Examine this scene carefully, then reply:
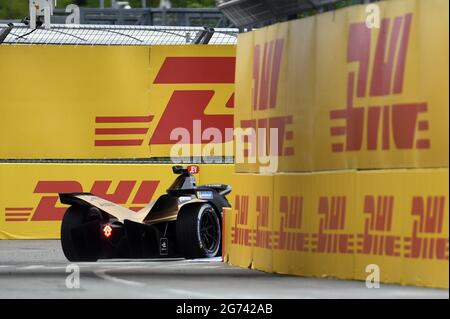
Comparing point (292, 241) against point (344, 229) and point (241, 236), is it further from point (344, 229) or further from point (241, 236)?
point (241, 236)

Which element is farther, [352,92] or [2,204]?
[2,204]

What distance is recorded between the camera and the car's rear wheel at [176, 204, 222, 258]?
1939 cm

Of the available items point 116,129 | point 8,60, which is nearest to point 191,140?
point 116,129

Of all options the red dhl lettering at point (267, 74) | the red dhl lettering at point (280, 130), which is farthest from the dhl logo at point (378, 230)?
the red dhl lettering at point (267, 74)

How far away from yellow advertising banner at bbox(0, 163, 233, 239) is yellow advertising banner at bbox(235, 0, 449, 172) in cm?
912

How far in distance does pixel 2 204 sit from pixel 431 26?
14.2 m

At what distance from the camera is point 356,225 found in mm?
15289

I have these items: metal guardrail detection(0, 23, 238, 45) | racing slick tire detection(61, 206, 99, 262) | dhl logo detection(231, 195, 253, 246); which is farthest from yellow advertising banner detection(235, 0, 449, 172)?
metal guardrail detection(0, 23, 238, 45)

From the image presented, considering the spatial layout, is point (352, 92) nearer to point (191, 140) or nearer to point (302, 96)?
point (302, 96)

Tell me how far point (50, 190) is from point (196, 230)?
26.4 ft

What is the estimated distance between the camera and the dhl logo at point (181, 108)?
2739 cm

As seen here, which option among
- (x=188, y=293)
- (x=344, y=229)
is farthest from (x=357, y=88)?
(x=188, y=293)

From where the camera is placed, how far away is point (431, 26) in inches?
556

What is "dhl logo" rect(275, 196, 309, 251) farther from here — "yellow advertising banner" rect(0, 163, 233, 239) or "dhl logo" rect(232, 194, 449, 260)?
"yellow advertising banner" rect(0, 163, 233, 239)
